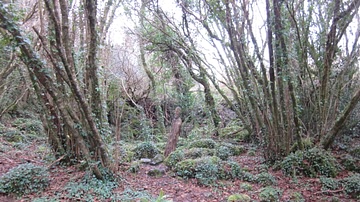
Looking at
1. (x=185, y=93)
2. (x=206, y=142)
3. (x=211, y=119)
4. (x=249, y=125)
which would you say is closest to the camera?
(x=206, y=142)

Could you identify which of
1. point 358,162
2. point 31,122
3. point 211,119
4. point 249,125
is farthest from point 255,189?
point 31,122

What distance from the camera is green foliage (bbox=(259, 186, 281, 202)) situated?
4449mm

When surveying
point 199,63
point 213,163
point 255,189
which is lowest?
point 255,189

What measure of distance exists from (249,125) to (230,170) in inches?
130

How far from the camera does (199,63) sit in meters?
10.3

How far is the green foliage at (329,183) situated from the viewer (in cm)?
493

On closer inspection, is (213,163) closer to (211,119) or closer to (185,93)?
(211,119)

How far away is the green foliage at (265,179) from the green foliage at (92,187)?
105 inches

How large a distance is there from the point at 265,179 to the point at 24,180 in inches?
164

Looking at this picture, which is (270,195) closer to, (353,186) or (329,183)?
(329,183)

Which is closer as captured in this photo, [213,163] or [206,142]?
[213,163]

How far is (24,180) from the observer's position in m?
4.39

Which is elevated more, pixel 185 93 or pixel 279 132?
pixel 185 93

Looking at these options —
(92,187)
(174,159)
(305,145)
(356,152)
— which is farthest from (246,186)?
(356,152)
